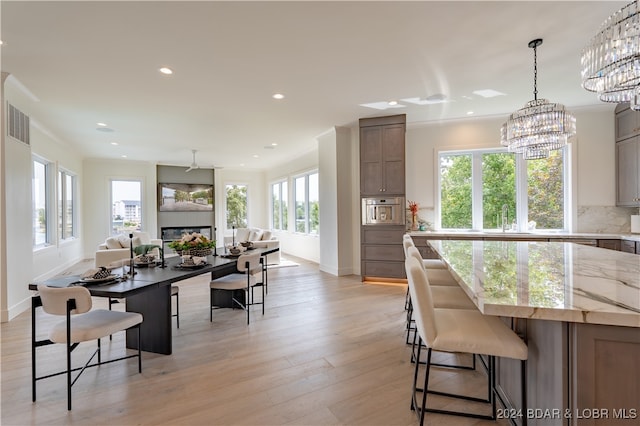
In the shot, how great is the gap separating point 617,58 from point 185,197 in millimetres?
A: 10185

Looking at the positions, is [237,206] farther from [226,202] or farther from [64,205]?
[64,205]

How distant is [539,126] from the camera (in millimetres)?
2930

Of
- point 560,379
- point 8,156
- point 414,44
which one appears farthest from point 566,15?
point 8,156

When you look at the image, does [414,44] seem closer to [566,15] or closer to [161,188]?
[566,15]

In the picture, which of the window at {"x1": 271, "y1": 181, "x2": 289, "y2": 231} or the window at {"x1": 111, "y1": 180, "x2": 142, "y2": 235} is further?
the window at {"x1": 271, "y1": 181, "x2": 289, "y2": 231}

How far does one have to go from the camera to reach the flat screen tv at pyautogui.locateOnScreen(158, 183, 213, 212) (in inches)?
373

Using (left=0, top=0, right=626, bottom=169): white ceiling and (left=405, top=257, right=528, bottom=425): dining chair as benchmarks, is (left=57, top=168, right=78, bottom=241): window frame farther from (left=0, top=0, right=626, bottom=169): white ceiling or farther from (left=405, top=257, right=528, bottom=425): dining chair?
(left=405, top=257, right=528, bottom=425): dining chair

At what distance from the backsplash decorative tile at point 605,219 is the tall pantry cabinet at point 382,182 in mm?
2852

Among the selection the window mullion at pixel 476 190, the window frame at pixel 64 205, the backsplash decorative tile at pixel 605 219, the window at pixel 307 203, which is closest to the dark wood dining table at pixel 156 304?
the window mullion at pixel 476 190

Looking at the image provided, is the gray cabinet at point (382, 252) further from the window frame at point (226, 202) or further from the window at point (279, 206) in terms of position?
the window frame at point (226, 202)

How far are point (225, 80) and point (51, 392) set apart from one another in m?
A: 3.35

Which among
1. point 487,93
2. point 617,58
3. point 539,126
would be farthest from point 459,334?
point 487,93

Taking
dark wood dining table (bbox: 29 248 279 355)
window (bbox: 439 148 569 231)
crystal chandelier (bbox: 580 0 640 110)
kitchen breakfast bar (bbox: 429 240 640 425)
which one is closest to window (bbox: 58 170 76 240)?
dark wood dining table (bbox: 29 248 279 355)

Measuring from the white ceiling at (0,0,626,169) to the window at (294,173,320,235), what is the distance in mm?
2688
